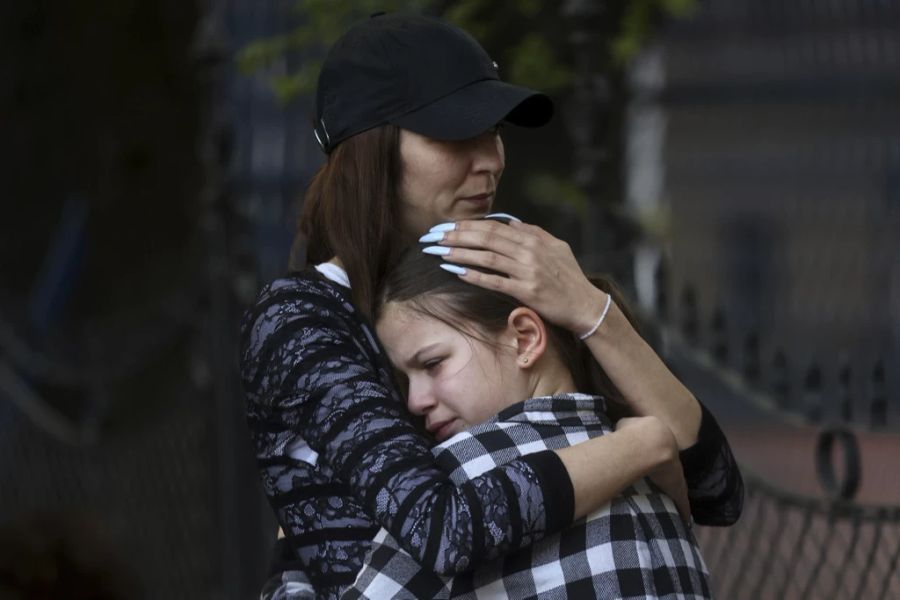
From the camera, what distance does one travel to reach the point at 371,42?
2.54 meters

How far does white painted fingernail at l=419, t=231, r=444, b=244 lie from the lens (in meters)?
2.40

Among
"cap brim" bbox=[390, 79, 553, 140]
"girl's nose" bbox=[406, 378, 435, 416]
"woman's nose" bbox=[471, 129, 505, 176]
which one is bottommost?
"girl's nose" bbox=[406, 378, 435, 416]

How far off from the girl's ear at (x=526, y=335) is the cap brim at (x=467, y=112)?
0.30 meters

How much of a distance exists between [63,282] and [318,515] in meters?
7.14

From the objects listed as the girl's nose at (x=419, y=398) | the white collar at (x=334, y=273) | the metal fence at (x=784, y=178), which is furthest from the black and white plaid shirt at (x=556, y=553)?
the metal fence at (x=784, y=178)

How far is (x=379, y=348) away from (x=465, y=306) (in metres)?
0.15

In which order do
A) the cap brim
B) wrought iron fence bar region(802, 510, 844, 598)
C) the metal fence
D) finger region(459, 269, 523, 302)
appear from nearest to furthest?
finger region(459, 269, 523, 302), the cap brim, wrought iron fence bar region(802, 510, 844, 598), the metal fence

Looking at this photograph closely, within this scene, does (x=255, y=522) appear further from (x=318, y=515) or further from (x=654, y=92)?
(x=654, y=92)

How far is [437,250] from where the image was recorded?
2396mm

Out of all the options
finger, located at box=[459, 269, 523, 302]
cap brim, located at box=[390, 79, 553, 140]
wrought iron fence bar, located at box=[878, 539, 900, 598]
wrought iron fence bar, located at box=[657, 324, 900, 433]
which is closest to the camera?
finger, located at box=[459, 269, 523, 302]

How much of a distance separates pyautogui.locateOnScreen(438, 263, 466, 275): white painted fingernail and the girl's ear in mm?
95

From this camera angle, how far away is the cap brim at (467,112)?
97.3 inches

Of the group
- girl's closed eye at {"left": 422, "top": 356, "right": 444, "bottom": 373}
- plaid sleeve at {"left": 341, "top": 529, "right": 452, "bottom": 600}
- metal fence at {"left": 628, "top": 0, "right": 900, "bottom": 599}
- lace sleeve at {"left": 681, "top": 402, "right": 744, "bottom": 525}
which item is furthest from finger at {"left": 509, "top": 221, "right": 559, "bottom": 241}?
metal fence at {"left": 628, "top": 0, "right": 900, "bottom": 599}

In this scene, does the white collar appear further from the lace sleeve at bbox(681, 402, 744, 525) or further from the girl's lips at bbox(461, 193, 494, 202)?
the lace sleeve at bbox(681, 402, 744, 525)
